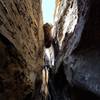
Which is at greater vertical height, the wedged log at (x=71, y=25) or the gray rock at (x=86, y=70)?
the wedged log at (x=71, y=25)

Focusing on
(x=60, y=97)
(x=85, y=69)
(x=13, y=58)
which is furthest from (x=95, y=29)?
(x=60, y=97)

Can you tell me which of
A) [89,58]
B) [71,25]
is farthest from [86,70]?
[71,25]

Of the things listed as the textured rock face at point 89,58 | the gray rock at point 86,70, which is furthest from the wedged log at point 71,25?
the gray rock at point 86,70

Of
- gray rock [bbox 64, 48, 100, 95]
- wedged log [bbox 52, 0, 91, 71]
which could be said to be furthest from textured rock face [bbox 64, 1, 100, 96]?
wedged log [bbox 52, 0, 91, 71]

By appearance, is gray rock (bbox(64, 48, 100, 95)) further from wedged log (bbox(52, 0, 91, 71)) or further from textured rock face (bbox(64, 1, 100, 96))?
wedged log (bbox(52, 0, 91, 71))

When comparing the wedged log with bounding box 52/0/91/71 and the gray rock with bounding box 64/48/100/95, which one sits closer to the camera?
the gray rock with bounding box 64/48/100/95

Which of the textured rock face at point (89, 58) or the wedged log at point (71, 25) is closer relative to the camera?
the textured rock face at point (89, 58)

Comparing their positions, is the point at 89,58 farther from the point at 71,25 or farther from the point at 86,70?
the point at 71,25

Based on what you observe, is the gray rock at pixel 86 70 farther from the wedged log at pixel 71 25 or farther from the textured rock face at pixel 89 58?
the wedged log at pixel 71 25

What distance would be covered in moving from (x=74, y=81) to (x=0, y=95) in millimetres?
1554

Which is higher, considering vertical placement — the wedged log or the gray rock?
the wedged log

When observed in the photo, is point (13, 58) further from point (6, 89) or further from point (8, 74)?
point (6, 89)

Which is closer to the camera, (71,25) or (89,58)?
(89,58)

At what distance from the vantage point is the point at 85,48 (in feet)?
12.6
